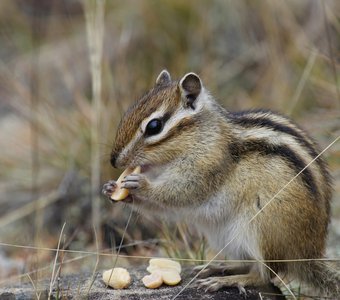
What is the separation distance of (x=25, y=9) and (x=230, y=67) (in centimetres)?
398

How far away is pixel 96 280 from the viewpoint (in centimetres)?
425

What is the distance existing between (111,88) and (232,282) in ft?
10.6

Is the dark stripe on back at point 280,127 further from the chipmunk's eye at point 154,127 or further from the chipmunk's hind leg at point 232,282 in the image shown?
the chipmunk's hind leg at point 232,282

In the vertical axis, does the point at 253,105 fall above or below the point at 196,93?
below

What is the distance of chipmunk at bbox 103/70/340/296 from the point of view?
4191 millimetres

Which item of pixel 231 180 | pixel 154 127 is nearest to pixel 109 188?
pixel 154 127

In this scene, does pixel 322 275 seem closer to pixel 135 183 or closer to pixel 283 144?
pixel 283 144

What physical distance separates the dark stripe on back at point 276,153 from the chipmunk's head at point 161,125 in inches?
10.1

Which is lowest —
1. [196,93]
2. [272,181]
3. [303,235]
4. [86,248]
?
[86,248]

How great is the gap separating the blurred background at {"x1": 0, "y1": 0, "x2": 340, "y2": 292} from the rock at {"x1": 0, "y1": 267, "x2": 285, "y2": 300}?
41cm

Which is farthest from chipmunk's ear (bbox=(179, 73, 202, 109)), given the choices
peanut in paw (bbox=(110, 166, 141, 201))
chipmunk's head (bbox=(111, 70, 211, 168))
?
peanut in paw (bbox=(110, 166, 141, 201))

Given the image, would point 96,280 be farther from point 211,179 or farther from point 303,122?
point 303,122

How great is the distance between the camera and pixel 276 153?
430cm

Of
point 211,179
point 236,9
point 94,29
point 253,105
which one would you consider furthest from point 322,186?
point 236,9
